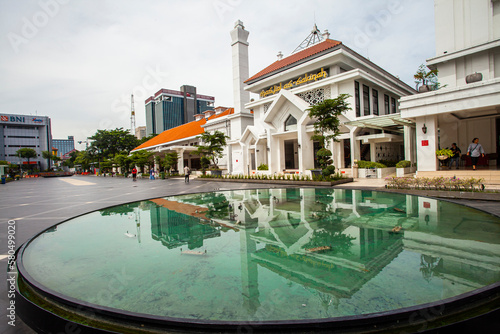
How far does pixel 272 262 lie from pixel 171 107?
8765 cm

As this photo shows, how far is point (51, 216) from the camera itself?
8.08 metres

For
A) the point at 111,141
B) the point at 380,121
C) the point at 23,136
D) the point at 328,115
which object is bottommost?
the point at 380,121

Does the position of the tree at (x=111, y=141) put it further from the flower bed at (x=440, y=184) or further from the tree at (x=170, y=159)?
the flower bed at (x=440, y=184)

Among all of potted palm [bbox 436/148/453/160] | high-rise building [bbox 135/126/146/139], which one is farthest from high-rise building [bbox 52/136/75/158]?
potted palm [bbox 436/148/453/160]

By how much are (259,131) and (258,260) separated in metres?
22.2

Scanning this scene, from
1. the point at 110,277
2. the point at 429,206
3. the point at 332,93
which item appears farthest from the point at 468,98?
the point at 110,277

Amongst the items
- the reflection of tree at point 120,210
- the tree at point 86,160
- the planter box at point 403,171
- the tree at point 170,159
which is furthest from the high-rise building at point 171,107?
the reflection of tree at point 120,210

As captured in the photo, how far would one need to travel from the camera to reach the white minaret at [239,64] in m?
28.1

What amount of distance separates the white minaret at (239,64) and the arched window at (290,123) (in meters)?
8.45

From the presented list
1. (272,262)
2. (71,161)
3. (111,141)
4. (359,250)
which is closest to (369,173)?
(359,250)

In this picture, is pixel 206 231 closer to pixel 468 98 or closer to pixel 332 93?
pixel 468 98

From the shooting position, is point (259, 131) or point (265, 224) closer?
point (265, 224)

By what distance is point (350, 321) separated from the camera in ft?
6.66

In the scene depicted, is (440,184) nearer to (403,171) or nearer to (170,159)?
(403,171)
